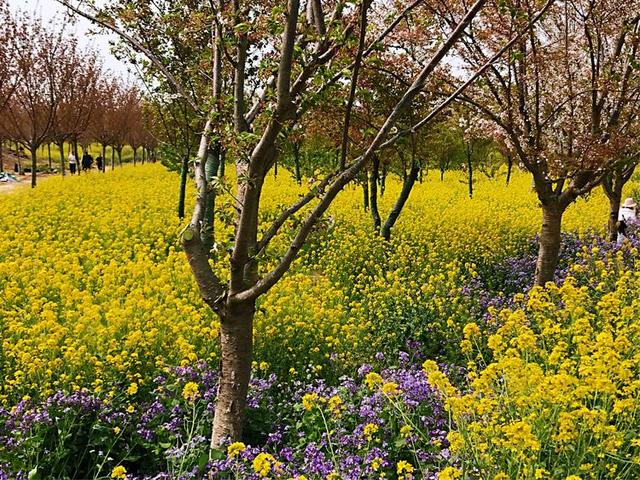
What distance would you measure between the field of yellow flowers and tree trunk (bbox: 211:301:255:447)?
0.71ft

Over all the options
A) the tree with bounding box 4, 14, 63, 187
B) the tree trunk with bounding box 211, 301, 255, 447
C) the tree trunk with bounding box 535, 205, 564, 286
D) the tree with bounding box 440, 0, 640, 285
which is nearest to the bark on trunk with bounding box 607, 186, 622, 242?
the tree with bounding box 440, 0, 640, 285

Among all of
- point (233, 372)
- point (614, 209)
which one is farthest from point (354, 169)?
point (614, 209)

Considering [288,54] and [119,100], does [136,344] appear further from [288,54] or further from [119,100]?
[119,100]

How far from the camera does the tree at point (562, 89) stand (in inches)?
272

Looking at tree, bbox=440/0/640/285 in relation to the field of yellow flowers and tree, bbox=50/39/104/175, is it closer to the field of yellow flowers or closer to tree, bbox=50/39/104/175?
the field of yellow flowers

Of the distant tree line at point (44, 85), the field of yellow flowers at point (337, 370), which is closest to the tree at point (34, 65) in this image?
the distant tree line at point (44, 85)

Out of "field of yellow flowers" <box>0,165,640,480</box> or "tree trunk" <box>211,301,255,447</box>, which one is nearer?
"field of yellow flowers" <box>0,165,640,480</box>

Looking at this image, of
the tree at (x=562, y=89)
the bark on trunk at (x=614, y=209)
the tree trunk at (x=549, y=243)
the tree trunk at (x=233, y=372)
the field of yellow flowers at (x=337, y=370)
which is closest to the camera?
the field of yellow flowers at (x=337, y=370)

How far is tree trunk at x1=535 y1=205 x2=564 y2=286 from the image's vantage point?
779 cm

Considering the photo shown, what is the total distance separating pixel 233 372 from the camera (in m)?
4.13

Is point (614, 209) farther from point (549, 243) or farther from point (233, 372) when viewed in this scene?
point (233, 372)

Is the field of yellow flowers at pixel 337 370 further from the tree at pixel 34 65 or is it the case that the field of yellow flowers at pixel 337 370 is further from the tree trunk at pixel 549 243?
the tree at pixel 34 65

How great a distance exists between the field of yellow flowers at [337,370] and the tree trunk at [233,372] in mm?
217

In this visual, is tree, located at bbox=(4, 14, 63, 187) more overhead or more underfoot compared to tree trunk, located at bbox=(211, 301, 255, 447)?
more overhead
